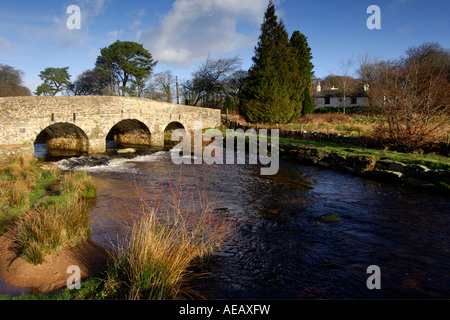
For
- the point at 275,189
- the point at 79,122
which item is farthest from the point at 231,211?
the point at 79,122

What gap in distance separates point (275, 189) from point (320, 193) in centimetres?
170

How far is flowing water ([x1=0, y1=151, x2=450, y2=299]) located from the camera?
4.54m

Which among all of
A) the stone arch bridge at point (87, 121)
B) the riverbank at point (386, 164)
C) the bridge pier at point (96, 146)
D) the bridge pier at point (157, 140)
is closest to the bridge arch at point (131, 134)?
the stone arch bridge at point (87, 121)

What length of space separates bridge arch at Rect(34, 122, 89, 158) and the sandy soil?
15909mm

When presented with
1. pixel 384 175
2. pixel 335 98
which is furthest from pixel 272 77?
pixel 384 175

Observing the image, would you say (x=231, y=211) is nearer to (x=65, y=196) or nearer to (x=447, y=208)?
(x=65, y=196)

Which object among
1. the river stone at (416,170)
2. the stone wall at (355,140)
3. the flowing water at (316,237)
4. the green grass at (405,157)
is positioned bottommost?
the flowing water at (316,237)

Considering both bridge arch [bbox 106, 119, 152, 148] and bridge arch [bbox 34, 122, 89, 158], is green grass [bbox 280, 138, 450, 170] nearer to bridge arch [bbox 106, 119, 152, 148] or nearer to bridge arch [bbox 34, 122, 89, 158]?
bridge arch [bbox 106, 119, 152, 148]

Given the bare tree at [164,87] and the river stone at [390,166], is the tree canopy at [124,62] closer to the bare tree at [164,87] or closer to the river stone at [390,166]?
the bare tree at [164,87]

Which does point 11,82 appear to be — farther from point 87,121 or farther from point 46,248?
point 46,248

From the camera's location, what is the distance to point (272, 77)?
32.0m

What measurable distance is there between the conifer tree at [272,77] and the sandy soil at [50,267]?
92.3 ft

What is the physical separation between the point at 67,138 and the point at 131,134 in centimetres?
632

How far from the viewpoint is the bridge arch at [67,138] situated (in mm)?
19766
